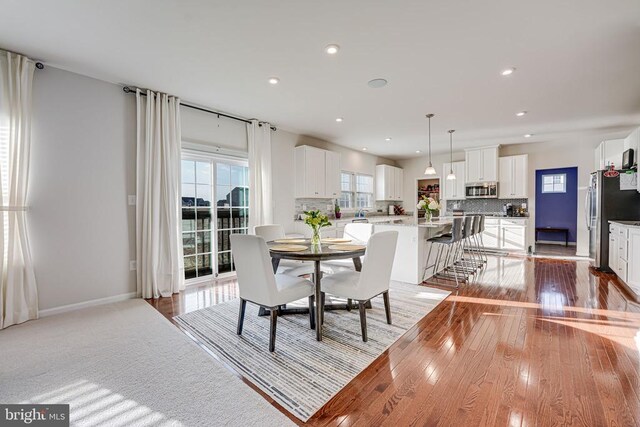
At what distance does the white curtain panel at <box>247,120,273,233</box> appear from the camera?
4.90m

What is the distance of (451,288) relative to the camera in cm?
410

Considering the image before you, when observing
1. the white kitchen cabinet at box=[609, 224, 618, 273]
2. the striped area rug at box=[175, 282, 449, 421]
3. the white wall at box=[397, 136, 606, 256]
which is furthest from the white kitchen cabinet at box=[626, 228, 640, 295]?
the white wall at box=[397, 136, 606, 256]

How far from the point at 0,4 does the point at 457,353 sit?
432cm

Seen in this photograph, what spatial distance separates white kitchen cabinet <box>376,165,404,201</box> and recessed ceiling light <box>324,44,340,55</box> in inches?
225

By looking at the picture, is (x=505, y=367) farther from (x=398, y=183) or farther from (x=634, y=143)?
(x=398, y=183)

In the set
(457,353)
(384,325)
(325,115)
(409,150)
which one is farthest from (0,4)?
(409,150)

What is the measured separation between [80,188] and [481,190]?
7.98 m

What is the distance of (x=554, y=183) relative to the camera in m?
7.78

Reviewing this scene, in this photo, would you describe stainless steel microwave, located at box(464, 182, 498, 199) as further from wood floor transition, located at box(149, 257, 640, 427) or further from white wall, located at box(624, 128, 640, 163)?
wood floor transition, located at box(149, 257, 640, 427)

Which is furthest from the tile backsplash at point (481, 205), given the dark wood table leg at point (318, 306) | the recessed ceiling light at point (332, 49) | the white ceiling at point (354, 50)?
the dark wood table leg at point (318, 306)

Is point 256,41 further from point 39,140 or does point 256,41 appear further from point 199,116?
point 39,140

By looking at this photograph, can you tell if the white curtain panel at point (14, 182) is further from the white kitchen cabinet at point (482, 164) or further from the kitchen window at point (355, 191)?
the white kitchen cabinet at point (482, 164)

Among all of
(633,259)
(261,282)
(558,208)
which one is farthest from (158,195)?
(558,208)
